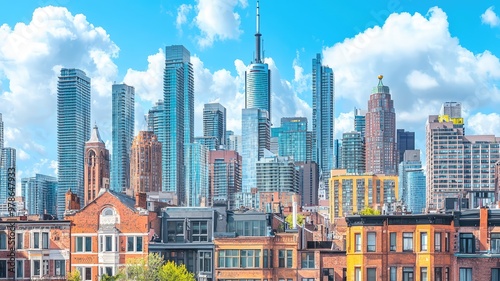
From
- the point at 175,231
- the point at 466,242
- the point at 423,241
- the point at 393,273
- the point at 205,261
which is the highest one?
the point at 175,231

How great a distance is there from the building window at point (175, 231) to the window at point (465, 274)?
88.6 ft

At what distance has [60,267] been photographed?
94.7 metres

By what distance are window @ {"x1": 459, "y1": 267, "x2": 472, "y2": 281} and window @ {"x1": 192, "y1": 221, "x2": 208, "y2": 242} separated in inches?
974

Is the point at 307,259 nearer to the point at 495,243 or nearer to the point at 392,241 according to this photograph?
the point at 392,241

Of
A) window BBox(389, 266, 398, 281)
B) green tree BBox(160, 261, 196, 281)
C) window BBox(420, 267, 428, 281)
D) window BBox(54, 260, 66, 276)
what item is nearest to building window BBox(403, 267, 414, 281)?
window BBox(389, 266, 398, 281)

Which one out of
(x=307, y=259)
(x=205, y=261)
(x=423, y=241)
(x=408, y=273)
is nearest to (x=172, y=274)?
(x=205, y=261)

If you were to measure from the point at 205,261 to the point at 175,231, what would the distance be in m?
4.36

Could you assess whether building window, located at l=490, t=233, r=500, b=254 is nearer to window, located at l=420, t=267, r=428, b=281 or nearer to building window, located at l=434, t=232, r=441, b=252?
building window, located at l=434, t=232, r=441, b=252

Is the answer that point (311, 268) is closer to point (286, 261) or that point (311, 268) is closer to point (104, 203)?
point (286, 261)

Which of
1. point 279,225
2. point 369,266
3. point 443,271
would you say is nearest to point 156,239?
point 279,225

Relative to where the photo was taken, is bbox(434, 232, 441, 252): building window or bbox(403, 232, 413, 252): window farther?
bbox(403, 232, 413, 252): window

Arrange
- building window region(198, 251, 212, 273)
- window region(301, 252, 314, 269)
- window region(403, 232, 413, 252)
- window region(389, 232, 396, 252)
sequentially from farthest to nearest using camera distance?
building window region(198, 251, 212, 273) → window region(301, 252, 314, 269) → window region(389, 232, 396, 252) → window region(403, 232, 413, 252)

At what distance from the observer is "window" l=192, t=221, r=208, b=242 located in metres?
93.2

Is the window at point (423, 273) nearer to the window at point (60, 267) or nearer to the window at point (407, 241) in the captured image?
the window at point (407, 241)
